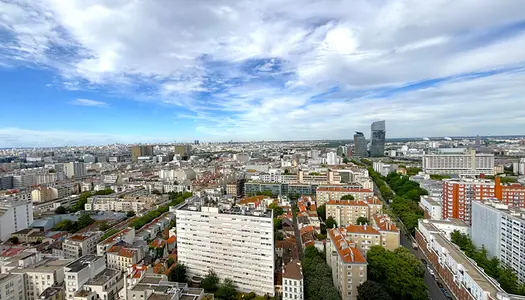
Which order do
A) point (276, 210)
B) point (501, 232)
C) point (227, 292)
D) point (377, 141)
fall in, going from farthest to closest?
point (377, 141) → point (276, 210) → point (501, 232) → point (227, 292)

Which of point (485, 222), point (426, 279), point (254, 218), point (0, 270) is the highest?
point (254, 218)

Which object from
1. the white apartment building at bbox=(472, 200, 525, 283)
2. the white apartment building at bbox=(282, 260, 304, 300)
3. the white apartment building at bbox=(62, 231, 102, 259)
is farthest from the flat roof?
the white apartment building at bbox=(62, 231, 102, 259)

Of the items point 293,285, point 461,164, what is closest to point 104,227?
point 293,285

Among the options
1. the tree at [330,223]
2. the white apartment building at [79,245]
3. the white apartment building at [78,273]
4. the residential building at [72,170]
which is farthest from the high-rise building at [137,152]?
the white apartment building at [78,273]

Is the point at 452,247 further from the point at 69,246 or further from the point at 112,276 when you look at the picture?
the point at 69,246

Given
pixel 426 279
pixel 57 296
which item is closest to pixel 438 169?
pixel 426 279

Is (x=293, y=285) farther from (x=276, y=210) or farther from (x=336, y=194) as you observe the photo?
(x=336, y=194)
